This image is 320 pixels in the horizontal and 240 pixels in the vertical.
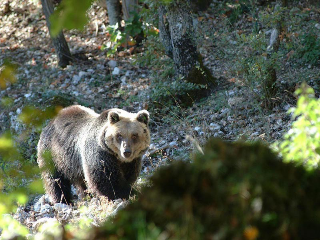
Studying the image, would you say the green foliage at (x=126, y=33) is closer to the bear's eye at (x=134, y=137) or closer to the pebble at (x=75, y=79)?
the pebble at (x=75, y=79)

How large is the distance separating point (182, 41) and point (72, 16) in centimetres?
751

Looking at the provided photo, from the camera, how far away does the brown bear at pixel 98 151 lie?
252 inches

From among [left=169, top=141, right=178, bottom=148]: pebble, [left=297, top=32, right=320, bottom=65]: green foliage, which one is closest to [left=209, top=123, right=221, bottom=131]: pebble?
[left=169, top=141, right=178, bottom=148]: pebble

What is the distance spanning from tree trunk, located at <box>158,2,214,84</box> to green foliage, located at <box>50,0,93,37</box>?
7.12 m

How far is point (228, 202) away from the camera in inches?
86.7

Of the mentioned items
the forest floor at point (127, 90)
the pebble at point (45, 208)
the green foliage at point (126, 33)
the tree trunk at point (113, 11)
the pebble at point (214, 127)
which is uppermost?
the tree trunk at point (113, 11)

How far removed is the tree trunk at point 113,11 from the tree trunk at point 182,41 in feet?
11.6

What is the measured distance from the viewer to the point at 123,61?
12711mm

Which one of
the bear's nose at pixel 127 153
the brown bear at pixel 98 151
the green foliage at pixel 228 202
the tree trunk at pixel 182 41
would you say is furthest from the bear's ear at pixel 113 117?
the green foliage at pixel 228 202

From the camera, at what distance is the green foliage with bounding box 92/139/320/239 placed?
2105mm

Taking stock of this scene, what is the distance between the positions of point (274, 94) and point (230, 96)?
3.68 ft

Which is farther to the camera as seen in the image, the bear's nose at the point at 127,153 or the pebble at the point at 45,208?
the pebble at the point at 45,208

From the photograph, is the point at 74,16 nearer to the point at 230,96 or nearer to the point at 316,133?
the point at 316,133

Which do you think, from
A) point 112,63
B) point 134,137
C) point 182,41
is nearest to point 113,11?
point 112,63
